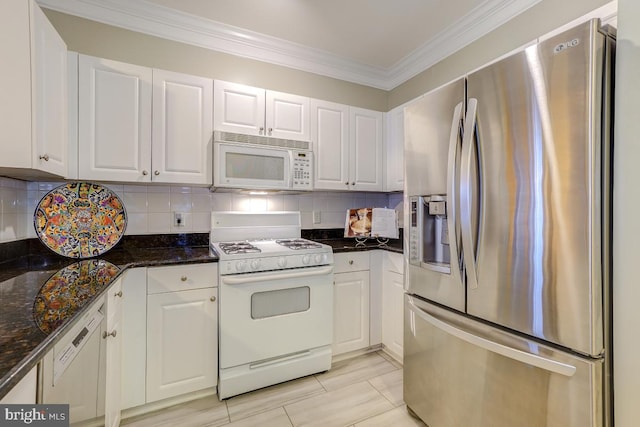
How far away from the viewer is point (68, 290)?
3.62 feet

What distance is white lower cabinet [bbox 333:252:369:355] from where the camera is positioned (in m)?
2.21

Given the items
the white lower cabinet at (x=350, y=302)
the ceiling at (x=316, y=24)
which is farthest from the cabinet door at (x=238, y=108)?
the white lower cabinet at (x=350, y=302)

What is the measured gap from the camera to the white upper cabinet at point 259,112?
2055 mm

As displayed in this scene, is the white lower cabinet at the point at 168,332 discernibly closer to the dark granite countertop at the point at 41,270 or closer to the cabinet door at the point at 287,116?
the dark granite countertop at the point at 41,270

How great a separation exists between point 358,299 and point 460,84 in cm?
164

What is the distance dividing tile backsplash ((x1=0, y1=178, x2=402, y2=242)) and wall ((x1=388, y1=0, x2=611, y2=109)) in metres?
1.11

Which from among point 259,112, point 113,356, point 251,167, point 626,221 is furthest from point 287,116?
point 626,221

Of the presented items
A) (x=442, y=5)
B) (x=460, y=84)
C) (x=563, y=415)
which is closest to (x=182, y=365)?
(x=563, y=415)

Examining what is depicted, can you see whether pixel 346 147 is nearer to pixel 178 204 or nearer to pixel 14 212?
pixel 178 204

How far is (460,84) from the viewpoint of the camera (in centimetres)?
133

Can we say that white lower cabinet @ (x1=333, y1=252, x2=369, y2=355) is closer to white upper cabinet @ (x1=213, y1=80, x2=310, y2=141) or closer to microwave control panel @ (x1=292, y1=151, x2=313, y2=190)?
microwave control panel @ (x1=292, y1=151, x2=313, y2=190)

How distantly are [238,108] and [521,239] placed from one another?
75.3 inches

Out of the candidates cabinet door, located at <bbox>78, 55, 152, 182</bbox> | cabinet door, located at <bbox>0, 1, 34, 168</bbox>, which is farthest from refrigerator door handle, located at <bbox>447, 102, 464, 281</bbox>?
cabinet door, located at <bbox>0, 1, 34, 168</bbox>

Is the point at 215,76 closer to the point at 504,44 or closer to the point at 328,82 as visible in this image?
the point at 328,82
